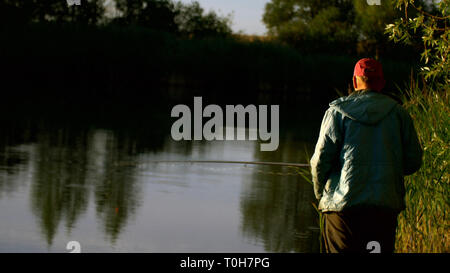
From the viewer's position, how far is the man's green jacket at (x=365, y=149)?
307 centimetres

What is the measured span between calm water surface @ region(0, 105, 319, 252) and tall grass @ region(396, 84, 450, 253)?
1678 millimetres

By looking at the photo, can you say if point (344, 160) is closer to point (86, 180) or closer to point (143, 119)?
point (86, 180)

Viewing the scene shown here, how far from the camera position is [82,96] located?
1061 inches

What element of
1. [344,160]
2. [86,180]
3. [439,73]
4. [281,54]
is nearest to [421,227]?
[439,73]

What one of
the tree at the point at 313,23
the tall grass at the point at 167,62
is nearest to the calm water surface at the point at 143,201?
the tall grass at the point at 167,62

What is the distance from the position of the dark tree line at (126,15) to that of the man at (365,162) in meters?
30.5

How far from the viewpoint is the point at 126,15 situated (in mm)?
46281

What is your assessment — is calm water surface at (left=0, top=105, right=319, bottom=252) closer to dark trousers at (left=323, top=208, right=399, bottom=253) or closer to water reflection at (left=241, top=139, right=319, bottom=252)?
water reflection at (left=241, top=139, right=319, bottom=252)

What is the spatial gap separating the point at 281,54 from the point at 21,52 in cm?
1037

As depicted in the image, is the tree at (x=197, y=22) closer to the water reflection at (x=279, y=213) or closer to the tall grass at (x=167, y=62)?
the tall grass at (x=167, y=62)

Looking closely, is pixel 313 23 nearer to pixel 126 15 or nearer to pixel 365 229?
pixel 126 15

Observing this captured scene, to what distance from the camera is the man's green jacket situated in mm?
3072

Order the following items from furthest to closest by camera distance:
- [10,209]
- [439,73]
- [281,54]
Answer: [281,54] < [10,209] < [439,73]

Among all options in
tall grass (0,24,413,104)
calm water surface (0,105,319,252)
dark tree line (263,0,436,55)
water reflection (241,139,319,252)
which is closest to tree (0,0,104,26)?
tall grass (0,24,413,104)
